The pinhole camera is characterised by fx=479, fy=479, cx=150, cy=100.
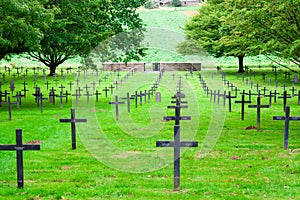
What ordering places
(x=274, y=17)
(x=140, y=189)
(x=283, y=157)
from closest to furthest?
(x=140, y=189)
(x=283, y=157)
(x=274, y=17)

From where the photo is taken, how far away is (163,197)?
28.0 feet

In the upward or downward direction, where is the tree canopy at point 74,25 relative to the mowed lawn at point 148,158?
upward

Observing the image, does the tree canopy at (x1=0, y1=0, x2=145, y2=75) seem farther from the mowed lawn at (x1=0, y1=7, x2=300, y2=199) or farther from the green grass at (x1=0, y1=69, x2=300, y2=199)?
the green grass at (x1=0, y1=69, x2=300, y2=199)

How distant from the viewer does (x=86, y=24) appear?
25688 millimetres

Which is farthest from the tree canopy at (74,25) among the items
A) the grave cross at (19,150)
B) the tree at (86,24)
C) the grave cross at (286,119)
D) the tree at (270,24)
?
the grave cross at (286,119)

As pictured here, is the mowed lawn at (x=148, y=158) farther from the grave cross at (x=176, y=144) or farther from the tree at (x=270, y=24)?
the tree at (x=270, y=24)

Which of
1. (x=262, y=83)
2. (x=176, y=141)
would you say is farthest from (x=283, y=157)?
(x=262, y=83)

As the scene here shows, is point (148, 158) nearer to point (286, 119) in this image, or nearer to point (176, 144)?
point (176, 144)

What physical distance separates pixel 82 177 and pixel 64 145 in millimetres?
4110

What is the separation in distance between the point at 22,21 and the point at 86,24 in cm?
671

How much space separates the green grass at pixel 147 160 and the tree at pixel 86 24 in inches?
198

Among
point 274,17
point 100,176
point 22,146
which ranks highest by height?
point 274,17

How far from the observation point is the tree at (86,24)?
80.0 feet

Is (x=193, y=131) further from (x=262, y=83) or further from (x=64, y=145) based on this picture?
(x=262, y=83)
